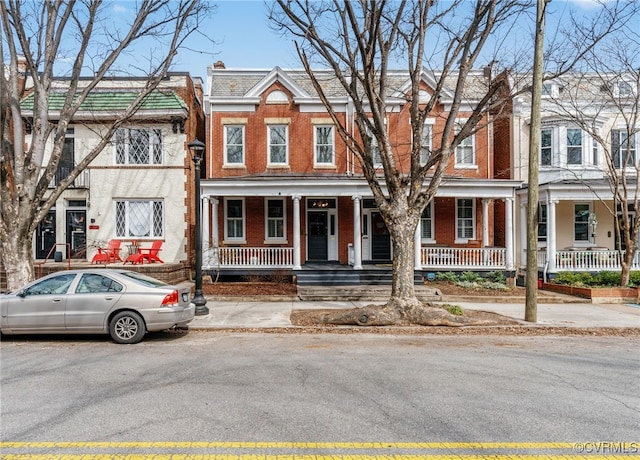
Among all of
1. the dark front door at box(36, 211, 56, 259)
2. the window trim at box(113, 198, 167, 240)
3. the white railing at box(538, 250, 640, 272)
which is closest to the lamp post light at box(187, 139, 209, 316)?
the window trim at box(113, 198, 167, 240)

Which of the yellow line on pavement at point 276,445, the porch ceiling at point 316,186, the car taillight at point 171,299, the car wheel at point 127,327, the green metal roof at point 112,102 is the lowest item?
the yellow line on pavement at point 276,445

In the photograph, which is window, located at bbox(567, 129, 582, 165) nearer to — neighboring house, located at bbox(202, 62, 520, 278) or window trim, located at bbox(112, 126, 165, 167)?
neighboring house, located at bbox(202, 62, 520, 278)

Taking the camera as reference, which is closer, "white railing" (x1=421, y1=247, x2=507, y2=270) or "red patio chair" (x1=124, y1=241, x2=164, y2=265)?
"red patio chair" (x1=124, y1=241, x2=164, y2=265)

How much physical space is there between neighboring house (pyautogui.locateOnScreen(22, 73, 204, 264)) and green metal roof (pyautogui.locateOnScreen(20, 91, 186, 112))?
0.04 metres

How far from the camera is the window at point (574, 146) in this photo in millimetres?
18234

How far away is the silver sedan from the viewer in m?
7.71

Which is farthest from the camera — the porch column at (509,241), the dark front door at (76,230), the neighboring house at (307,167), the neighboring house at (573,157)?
the neighboring house at (573,157)

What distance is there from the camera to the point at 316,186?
15.8 meters

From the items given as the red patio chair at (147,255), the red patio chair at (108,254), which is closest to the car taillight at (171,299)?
the red patio chair at (147,255)

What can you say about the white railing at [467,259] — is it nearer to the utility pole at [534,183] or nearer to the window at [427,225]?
the window at [427,225]

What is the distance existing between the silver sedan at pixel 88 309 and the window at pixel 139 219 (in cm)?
1006

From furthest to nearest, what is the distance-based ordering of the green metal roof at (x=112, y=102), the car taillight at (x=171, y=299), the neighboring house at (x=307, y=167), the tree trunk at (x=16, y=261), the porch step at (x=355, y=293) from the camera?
the neighboring house at (x=307, y=167) → the green metal roof at (x=112, y=102) → the porch step at (x=355, y=293) → the tree trunk at (x=16, y=261) → the car taillight at (x=171, y=299)

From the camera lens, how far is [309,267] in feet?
52.3

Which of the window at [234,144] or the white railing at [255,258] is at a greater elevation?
the window at [234,144]
